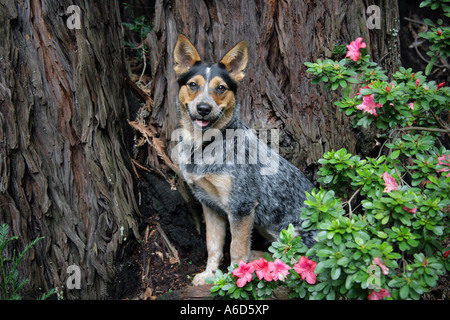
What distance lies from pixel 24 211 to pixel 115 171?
0.90m

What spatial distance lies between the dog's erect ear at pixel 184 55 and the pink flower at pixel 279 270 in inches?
84.7

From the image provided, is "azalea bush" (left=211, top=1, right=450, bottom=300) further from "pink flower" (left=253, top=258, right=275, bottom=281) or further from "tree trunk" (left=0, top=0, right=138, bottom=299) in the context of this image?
"tree trunk" (left=0, top=0, right=138, bottom=299)

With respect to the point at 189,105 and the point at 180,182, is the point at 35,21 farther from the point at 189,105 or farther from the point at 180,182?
the point at 180,182

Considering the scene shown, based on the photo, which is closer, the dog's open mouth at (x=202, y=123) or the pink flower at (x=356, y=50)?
the pink flower at (x=356, y=50)

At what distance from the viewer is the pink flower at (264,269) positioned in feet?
10.1

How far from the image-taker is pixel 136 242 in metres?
4.30

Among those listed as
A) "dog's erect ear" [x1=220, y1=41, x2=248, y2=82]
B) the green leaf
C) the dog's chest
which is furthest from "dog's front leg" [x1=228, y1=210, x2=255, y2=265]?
the green leaf

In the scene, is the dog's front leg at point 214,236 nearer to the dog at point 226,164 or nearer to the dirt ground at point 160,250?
the dog at point 226,164

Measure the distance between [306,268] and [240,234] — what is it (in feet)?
3.59

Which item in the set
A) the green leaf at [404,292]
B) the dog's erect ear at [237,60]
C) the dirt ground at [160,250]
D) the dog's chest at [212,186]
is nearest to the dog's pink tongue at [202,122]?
the dog's chest at [212,186]

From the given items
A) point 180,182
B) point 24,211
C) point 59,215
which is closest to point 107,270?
point 59,215

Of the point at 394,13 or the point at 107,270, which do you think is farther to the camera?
the point at 394,13

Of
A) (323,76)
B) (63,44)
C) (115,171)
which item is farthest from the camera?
(115,171)

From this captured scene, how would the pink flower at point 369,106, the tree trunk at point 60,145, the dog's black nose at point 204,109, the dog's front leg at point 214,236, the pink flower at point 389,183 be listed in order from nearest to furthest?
the pink flower at point 389,183 < the pink flower at point 369,106 < the tree trunk at point 60,145 < the dog's black nose at point 204,109 < the dog's front leg at point 214,236
